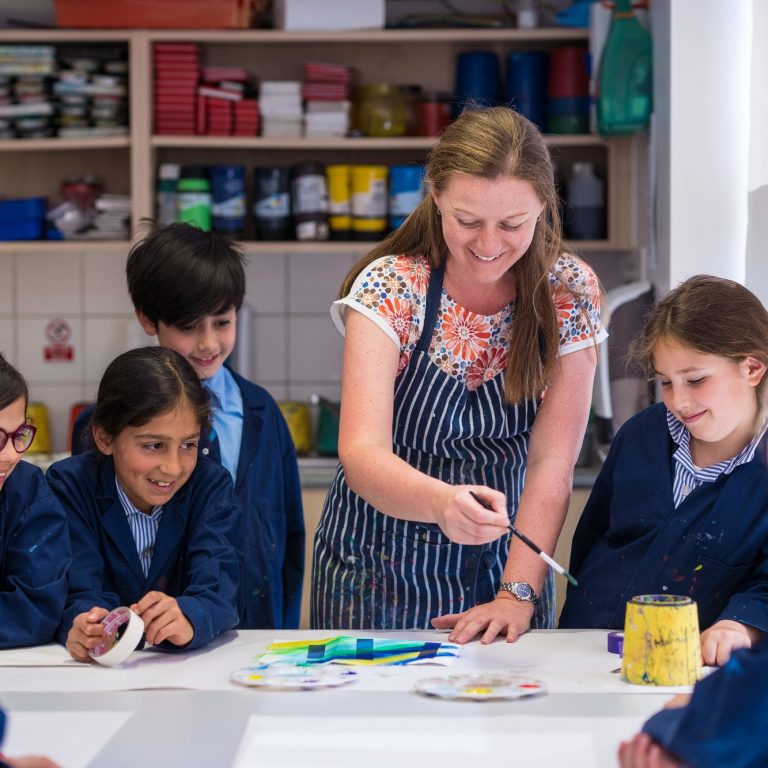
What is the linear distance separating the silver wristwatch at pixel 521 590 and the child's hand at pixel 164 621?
0.43m

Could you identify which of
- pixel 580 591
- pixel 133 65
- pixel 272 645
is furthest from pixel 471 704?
pixel 133 65

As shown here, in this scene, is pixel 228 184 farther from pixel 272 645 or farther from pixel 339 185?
pixel 272 645

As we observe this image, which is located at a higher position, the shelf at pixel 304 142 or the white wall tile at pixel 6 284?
the shelf at pixel 304 142

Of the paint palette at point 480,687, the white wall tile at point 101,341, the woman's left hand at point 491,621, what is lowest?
the paint palette at point 480,687

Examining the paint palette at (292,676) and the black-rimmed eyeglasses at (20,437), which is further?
the black-rimmed eyeglasses at (20,437)

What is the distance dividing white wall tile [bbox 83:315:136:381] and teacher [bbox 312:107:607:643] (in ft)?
7.28

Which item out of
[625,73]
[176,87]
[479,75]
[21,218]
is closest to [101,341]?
[21,218]

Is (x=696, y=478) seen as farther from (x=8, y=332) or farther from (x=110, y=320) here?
(x=8, y=332)

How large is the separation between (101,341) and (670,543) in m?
2.67

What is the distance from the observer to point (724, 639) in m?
1.42

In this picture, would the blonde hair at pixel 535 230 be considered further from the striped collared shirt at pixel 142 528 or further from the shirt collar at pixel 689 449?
the striped collared shirt at pixel 142 528

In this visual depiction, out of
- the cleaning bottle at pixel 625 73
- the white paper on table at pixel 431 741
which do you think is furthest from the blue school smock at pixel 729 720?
the cleaning bottle at pixel 625 73

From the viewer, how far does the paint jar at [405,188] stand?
3533mm

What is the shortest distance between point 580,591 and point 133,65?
2.43 meters
